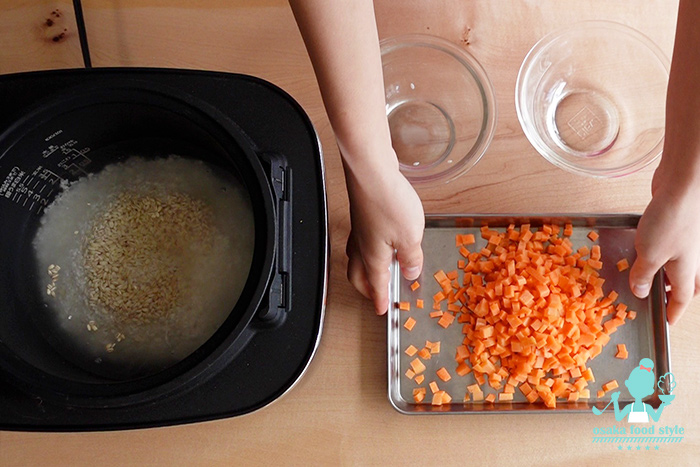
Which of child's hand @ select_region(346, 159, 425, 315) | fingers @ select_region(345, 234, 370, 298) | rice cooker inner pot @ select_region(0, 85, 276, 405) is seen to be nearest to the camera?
rice cooker inner pot @ select_region(0, 85, 276, 405)

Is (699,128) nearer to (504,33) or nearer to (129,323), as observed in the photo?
(504,33)

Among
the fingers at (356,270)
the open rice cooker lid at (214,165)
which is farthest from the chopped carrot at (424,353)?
the open rice cooker lid at (214,165)

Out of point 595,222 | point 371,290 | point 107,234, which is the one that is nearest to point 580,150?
point 595,222

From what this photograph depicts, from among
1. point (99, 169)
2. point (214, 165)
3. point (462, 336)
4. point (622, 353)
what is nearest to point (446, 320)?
point (462, 336)

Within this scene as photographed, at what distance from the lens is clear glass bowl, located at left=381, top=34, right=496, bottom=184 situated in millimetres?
867

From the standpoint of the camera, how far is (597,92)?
0.91 meters

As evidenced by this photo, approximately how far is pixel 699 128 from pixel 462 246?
1.11 feet

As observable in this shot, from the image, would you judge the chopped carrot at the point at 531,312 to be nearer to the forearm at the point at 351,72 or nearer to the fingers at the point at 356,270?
the fingers at the point at 356,270

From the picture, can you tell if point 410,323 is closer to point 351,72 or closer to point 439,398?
point 439,398

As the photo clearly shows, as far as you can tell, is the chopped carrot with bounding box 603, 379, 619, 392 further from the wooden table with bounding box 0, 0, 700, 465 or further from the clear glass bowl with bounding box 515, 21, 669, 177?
the clear glass bowl with bounding box 515, 21, 669, 177

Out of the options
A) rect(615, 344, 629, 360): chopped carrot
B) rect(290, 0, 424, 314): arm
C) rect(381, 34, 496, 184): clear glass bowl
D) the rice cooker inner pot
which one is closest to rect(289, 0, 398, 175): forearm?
rect(290, 0, 424, 314): arm

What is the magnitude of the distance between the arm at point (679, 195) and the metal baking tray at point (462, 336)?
32 mm

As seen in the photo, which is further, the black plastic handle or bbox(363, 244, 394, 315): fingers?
bbox(363, 244, 394, 315): fingers

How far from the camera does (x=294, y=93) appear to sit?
0.90 metres
